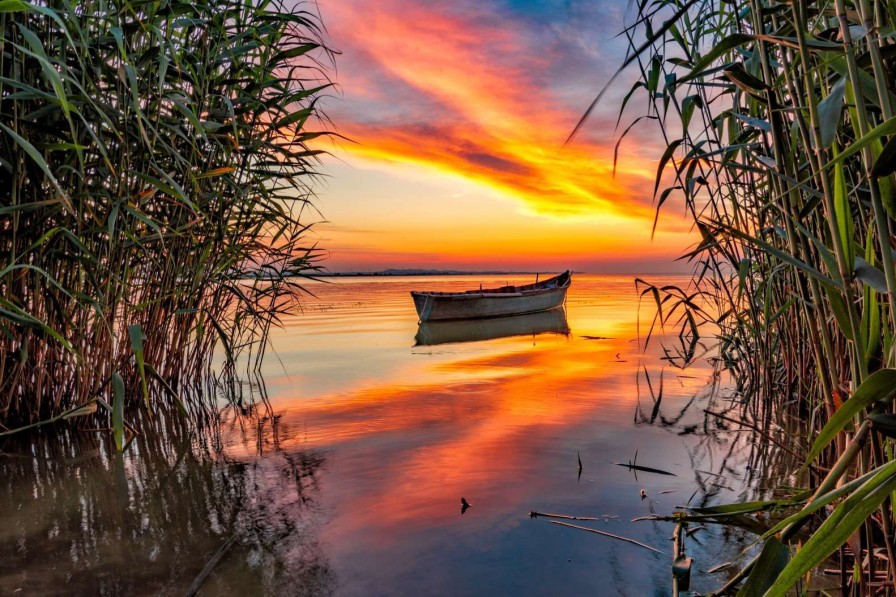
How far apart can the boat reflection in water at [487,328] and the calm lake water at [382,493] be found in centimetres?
543

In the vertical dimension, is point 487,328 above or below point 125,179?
below

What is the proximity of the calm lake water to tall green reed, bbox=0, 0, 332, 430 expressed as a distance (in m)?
0.57

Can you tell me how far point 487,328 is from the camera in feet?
45.0

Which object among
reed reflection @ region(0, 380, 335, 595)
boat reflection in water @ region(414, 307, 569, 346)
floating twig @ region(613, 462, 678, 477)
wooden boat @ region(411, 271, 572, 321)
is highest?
wooden boat @ region(411, 271, 572, 321)

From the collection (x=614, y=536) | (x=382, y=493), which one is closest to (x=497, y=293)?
(x=382, y=493)

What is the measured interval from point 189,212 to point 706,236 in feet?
11.7

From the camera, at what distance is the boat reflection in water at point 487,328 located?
1140cm

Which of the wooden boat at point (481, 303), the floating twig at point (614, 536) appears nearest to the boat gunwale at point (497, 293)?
the wooden boat at point (481, 303)

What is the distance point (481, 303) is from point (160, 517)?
12697 millimetres

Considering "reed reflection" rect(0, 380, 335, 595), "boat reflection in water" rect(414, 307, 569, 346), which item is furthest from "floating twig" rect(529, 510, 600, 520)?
"boat reflection in water" rect(414, 307, 569, 346)

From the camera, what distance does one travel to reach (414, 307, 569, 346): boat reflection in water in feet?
37.4

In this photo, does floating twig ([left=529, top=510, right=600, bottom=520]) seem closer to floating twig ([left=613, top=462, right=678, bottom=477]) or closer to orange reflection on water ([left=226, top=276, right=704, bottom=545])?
orange reflection on water ([left=226, top=276, right=704, bottom=545])

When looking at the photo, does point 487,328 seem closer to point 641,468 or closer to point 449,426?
point 449,426

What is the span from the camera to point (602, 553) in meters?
2.32
